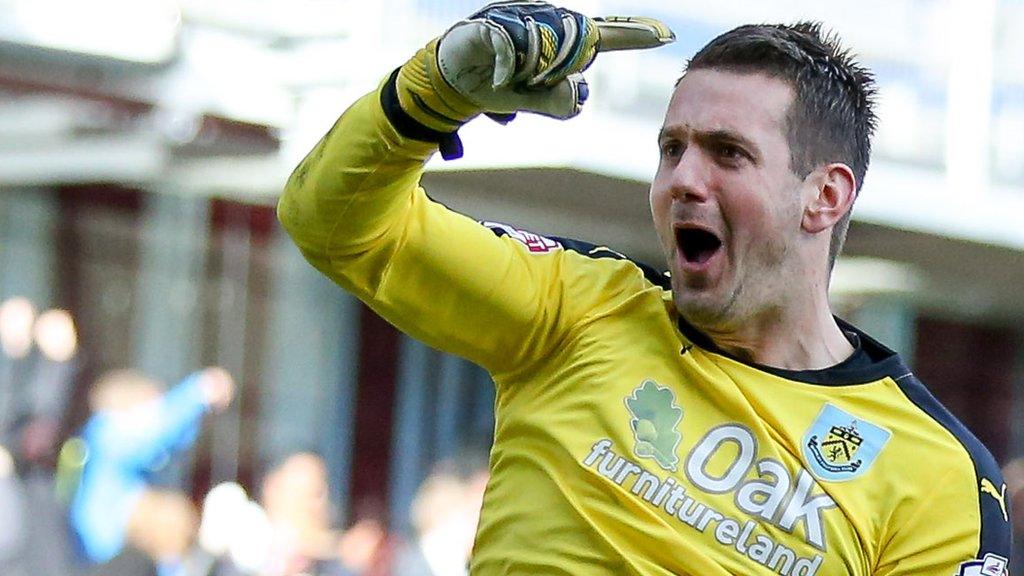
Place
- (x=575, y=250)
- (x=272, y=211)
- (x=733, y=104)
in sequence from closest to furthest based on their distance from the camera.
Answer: (x=733, y=104) < (x=575, y=250) < (x=272, y=211)

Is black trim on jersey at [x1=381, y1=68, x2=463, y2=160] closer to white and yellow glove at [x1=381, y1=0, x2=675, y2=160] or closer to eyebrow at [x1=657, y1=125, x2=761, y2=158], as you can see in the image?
white and yellow glove at [x1=381, y1=0, x2=675, y2=160]

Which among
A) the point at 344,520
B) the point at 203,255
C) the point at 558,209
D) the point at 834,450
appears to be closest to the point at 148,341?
the point at 203,255

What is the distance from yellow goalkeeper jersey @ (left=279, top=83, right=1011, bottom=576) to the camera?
11.5 ft

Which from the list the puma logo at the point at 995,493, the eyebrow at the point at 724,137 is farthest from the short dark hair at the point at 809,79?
the puma logo at the point at 995,493

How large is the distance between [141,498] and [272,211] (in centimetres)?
219

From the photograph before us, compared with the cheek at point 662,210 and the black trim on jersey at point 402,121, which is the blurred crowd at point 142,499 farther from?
the black trim on jersey at point 402,121

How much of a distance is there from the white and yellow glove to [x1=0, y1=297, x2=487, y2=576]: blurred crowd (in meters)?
5.16

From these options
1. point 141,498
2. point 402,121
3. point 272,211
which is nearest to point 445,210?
point 402,121

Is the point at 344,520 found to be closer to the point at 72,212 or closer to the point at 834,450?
the point at 72,212

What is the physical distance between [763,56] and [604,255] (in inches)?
20.3

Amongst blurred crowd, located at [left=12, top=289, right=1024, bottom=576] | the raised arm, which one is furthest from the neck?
blurred crowd, located at [left=12, top=289, right=1024, bottom=576]

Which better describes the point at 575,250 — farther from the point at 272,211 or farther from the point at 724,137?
the point at 272,211

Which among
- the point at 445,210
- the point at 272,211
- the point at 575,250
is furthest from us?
the point at 272,211

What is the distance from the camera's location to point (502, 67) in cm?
317
